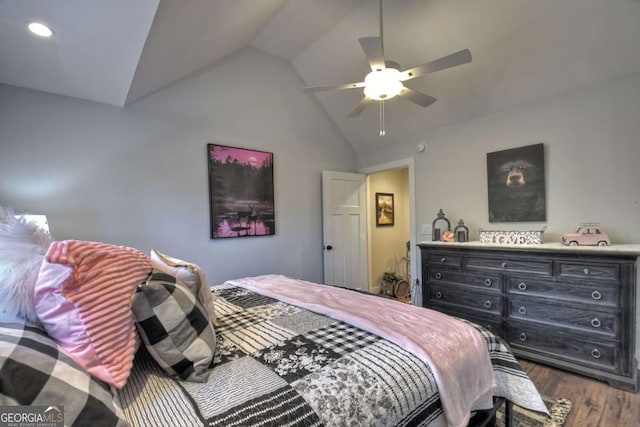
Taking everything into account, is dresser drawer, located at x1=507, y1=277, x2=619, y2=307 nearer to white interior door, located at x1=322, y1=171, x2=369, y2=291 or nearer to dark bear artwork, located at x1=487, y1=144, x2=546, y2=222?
dark bear artwork, located at x1=487, y1=144, x2=546, y2=222

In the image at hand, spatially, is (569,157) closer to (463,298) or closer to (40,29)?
(463,298)

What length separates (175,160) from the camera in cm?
285

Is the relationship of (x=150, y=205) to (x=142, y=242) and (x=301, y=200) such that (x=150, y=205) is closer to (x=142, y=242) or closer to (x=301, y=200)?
(x=142, y=242)

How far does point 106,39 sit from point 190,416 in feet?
6.89

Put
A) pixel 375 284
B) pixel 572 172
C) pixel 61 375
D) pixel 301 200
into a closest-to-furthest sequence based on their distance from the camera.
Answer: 1. pixel 61 375
2. pixel 572 172
3. pixel 301 200
4. pixel 375 284

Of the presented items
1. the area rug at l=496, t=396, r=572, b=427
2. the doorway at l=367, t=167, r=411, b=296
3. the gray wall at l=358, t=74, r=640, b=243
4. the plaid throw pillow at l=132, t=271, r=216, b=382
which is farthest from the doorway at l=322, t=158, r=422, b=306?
the plaid throw pillow at l=132, t=271, r=216, b=382

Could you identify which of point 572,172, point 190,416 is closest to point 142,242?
point 190,416

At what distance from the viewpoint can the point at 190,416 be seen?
0.76 meters

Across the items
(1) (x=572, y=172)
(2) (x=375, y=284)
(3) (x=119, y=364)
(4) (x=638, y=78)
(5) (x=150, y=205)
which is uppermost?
(4) (x=638, y=78)

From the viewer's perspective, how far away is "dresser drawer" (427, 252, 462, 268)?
2830 millimetres

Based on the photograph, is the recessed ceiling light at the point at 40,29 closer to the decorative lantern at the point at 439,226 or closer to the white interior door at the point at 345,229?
the white interior door at the point at 345,229

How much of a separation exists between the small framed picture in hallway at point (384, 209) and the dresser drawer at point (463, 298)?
2.08 meters

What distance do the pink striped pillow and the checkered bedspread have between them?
0.45 ft

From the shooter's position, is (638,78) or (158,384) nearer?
(158,384)
